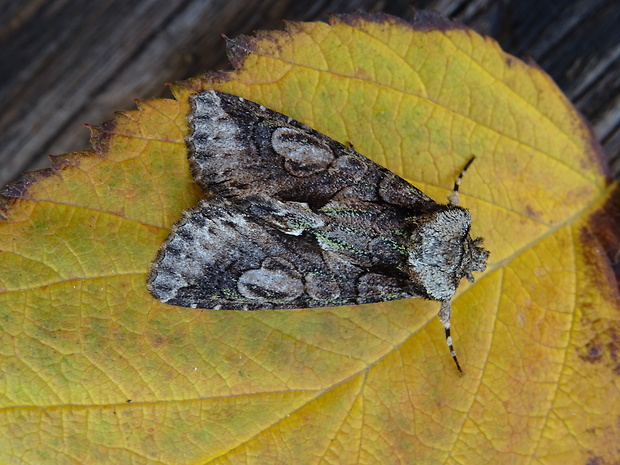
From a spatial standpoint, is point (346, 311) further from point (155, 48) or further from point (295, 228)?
point (155, 48)

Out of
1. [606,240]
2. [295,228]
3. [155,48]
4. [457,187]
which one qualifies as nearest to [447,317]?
[457,187]

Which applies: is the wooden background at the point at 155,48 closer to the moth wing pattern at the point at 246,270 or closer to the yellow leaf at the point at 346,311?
the yellow leaf at the point at 346,311

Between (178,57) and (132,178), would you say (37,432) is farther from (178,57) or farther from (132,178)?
(178,57)

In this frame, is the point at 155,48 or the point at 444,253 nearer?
the point at 444,253

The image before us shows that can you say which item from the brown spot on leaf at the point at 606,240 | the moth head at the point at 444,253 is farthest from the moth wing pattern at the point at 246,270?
the brown spot on leaf at the point at 606,240

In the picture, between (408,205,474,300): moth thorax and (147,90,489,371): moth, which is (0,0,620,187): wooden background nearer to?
(147,90,489,371): moth

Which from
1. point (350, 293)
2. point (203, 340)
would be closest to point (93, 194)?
point (203, 340)

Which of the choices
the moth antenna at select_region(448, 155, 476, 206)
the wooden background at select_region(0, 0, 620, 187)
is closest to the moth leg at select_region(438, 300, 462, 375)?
the moth antenna at select_region(448, 155, 476, 206)
